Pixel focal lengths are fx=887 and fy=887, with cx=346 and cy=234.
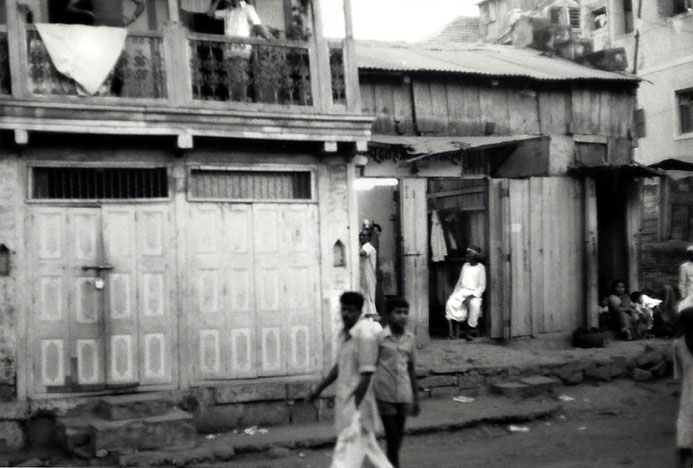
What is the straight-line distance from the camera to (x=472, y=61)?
52.2ft

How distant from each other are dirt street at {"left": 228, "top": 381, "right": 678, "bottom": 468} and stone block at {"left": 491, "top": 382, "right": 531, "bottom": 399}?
22.0 inches

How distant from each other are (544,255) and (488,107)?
104 inches

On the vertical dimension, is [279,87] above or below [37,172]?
above

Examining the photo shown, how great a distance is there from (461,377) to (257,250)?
353 cm

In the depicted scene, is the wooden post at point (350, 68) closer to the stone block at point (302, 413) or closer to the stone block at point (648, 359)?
the stone block at point (302, 413)

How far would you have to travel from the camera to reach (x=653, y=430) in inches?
408

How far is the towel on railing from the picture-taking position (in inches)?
382

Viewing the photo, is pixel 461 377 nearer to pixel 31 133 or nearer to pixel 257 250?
pixel 257 250

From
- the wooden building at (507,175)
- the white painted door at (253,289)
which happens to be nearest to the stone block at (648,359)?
the wooden building at (507,175)

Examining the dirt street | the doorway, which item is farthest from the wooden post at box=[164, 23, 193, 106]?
the doorway

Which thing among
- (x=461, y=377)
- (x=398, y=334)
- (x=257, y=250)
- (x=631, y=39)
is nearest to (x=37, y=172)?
(x=257, y=250)

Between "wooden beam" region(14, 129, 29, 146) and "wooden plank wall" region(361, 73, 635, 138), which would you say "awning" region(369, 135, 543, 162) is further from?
"wooden beam" region(14, 129, 29, 146)

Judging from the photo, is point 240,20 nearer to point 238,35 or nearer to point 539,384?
point 238,35

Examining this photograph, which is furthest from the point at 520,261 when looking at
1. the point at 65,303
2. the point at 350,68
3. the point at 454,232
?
the point at 65,303
